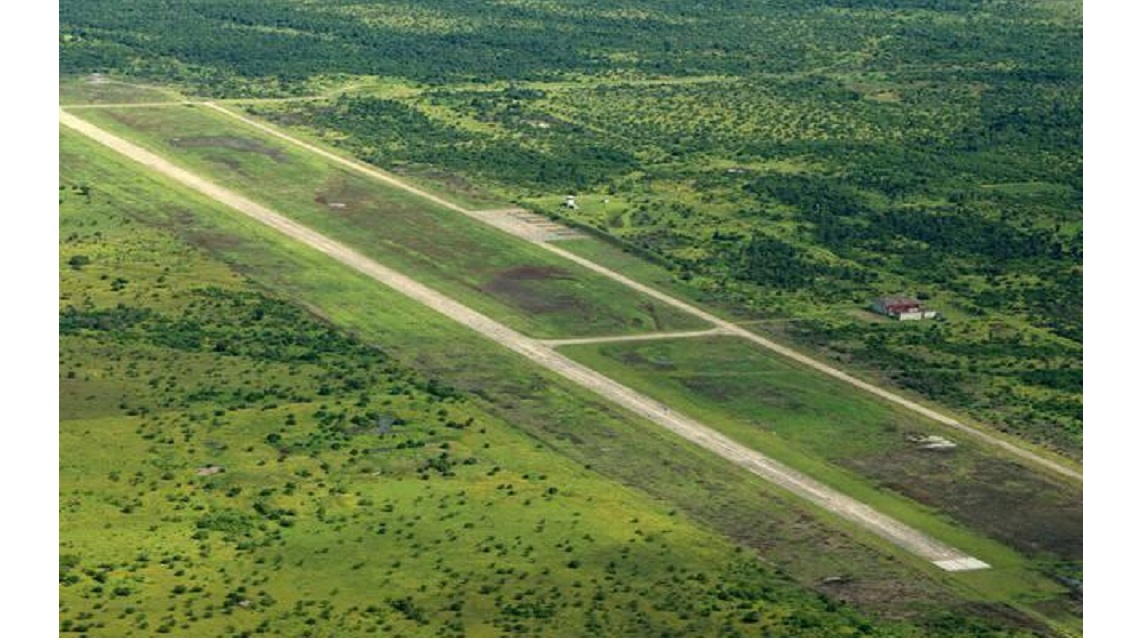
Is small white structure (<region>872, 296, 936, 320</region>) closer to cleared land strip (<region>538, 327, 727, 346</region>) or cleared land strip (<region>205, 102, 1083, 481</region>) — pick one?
cleared land strip (<region>205, 102, 1083, 481</region>)

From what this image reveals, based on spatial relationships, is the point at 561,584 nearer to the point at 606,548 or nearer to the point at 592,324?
the point at 606,548

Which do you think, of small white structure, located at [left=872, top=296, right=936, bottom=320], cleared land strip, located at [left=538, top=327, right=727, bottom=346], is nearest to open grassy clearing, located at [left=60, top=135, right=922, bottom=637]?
cleared land strip, located at [left=538, top=327, right=727, bottom=346]

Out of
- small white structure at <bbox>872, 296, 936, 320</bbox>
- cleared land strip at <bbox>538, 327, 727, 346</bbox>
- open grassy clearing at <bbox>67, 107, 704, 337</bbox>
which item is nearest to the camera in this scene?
cleared land strip at <bbox>538, 327, 727, 346</bbox>

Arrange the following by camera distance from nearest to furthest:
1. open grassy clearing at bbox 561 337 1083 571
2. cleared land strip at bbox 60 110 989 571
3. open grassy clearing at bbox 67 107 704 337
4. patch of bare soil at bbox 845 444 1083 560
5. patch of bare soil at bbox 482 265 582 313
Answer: cleared land strip at bbox 60 110 989 571 → patch of bare soil at bbox 845 444 1083 560 → open grassy clearing at bbox 561 337 1083 571 → open grassy clearing at bbox 67 107 704 337 → patch of bare soil at bbox 482 265 582 313

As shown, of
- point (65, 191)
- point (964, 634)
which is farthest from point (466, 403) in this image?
point (65, 191)

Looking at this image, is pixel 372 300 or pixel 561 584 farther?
pixel 372 300

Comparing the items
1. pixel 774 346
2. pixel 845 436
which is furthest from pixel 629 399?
pixel 774 346

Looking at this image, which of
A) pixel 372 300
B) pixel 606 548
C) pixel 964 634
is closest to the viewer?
pixel 964 634
